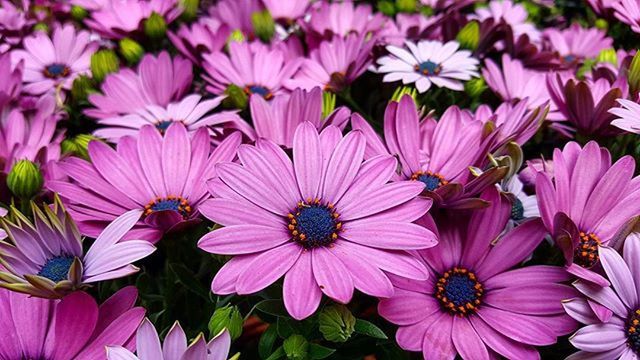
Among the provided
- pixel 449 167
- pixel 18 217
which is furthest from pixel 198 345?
pixel 449 167

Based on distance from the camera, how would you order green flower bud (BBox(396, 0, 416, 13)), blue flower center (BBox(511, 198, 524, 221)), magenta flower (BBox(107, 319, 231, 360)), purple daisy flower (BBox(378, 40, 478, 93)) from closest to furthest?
magenta flower (BBox(107, 319, 231, 360)) → blue flower center (BBox(511, 198, 524, 221)) → purple daisy flower (BBox(378, 40, 478, 93)) → green flower bud (BBox(396, 0, 416, 13))

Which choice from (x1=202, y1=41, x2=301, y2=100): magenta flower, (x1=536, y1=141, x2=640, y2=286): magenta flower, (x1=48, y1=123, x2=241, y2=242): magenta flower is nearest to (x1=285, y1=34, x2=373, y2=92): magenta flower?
(x1=202, y1=41, x2=301, y2=100): magenta flower

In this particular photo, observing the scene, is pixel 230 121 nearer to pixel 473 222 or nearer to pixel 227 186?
pixel 227 186

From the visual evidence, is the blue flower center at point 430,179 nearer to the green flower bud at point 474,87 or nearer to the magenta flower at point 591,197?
the magenta flower at point 591,197

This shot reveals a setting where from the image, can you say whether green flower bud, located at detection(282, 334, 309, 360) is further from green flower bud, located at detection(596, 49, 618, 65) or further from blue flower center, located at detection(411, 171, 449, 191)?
green flower bud, located at detection(596, 49, 618, 65)

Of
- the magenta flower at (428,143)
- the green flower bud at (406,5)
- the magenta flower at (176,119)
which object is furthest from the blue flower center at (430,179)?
the green flower bud at (406,5)

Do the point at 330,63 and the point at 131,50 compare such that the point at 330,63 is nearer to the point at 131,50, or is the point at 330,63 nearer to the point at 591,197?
the point at 131,50
